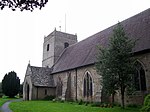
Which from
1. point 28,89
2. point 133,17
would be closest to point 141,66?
point 133,17

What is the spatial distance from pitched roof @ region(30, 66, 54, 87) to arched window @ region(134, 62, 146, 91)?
1822 cm

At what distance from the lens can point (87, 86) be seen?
82.5 feet

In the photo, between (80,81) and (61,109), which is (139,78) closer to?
(61,109)

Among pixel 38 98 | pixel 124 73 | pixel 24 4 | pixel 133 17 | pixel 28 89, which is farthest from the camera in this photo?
pixel 28 89

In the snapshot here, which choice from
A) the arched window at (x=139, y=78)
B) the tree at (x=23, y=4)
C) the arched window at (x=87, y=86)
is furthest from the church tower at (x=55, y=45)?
the tree at (x=23, y=4)

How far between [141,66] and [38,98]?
65.6ft

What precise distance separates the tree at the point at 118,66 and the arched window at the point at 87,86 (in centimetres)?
773

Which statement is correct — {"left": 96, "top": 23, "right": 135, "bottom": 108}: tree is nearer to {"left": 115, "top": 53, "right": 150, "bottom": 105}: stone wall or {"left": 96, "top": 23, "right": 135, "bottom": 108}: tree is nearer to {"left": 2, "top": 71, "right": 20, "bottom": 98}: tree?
{"left": 115, "top": 53, "right": 150, "bottom": 105}: stone wall

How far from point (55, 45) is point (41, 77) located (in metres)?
8.87

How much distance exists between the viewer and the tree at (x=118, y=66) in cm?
1633

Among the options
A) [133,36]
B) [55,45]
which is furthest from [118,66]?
[55,45]

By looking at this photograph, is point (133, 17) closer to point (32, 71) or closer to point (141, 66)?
point (141, 66)

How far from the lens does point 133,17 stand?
79.5ft

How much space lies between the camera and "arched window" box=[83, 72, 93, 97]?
80.6ft
